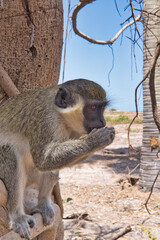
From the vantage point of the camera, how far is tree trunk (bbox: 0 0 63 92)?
3537mm

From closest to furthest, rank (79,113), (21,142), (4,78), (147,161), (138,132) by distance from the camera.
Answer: (79,113) → (21,142) → (4,78) → (147,161) → (138,132)

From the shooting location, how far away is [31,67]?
3.54m

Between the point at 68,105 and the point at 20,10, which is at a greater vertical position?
the point at 20,10

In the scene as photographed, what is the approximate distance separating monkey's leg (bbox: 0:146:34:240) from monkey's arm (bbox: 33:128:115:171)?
220mm

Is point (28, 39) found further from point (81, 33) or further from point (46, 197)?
point (46, 197)

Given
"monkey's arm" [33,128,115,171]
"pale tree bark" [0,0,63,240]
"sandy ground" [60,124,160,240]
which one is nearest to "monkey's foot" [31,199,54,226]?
"monkey's arm" [33,128,115,171]

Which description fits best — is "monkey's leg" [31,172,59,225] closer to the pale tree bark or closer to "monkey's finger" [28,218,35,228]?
"monkey's finger" [28,218,35,228]

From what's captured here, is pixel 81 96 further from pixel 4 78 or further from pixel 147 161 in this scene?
pixel 147 161

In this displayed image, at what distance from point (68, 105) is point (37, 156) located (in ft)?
1.57

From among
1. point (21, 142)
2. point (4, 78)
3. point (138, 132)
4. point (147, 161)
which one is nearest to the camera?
point (21, 142)

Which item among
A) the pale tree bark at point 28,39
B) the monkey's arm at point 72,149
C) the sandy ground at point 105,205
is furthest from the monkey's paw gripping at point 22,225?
the sandy ground at point 105,205

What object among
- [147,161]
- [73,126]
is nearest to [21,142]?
[73,126]

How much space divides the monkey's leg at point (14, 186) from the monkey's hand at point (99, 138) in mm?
693

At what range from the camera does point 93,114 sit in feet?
8.21
